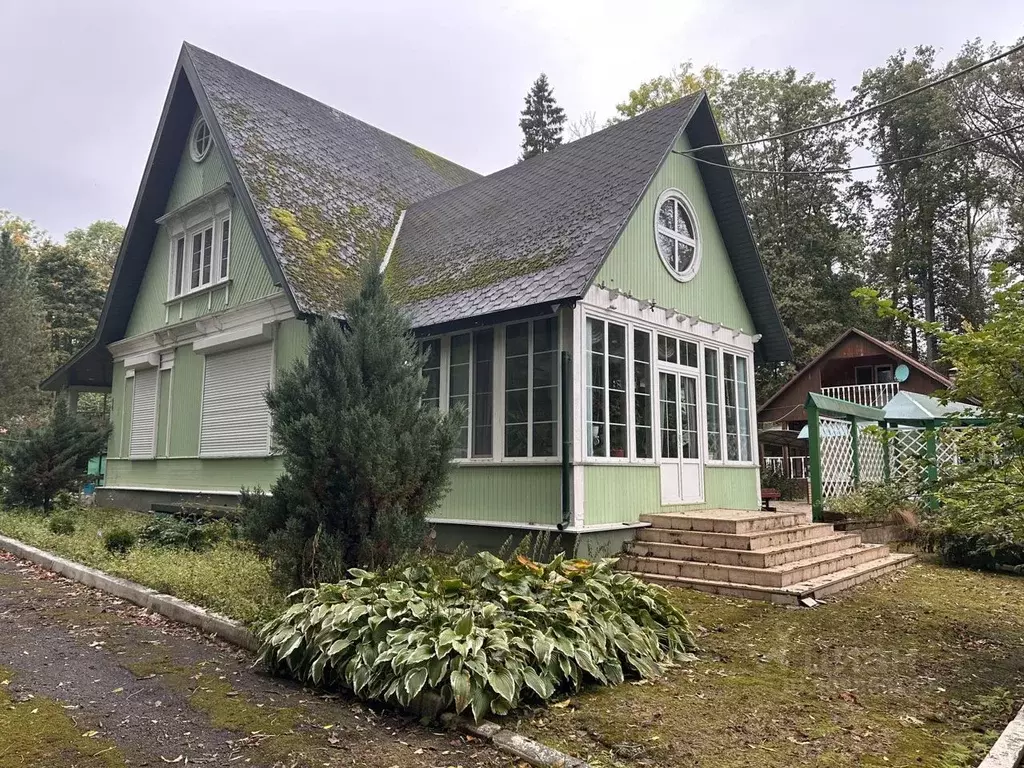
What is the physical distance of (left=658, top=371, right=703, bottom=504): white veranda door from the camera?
391 inches

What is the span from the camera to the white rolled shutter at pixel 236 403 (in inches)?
451

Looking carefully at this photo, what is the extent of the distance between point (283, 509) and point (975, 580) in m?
8.45

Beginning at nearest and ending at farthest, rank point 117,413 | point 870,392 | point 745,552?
1. point 745,552
2. point 117,413
3. point 870,392

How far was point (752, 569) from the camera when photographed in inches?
296

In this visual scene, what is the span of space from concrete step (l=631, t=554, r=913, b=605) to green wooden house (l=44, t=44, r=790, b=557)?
103cm

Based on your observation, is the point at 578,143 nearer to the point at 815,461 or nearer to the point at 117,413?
the point at 815,461

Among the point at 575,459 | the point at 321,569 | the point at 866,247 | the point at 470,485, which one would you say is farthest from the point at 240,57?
the point at 866,247

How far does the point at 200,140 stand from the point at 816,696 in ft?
46.0

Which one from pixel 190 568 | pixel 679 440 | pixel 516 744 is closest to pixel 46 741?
pixel 516 744

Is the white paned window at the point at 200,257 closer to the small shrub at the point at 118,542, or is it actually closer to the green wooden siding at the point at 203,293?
the green wooden siding at the point at 203,293

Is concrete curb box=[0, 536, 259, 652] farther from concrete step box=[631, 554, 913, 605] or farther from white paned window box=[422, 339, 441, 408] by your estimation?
concrete step box=[631, 554, 913, 605]

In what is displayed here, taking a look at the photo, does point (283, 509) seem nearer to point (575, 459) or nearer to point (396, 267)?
point (575, 459)

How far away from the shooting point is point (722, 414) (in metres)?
11.3

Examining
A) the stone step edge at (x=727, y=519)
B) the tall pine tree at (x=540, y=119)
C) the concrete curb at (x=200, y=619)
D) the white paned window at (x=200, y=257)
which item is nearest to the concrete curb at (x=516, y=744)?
the concrete curb at (x=200, y=619)
